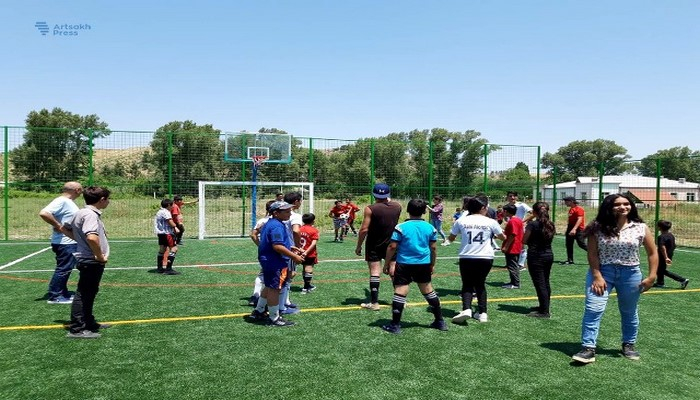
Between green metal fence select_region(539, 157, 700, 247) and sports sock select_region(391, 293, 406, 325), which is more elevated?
green metal fence select_region(539, 157, 700, 247)

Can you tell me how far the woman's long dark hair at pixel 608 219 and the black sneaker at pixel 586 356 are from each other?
1.30 meters

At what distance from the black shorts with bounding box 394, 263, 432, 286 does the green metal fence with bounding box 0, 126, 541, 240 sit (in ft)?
53.4

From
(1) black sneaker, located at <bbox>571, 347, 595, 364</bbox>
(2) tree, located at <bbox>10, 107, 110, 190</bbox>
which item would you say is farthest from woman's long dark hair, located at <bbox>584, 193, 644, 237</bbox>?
(2) tree, located at <bbox>10, 107, 110, 190</bbox>

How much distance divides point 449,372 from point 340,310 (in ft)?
9.79

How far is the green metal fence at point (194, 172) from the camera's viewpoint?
19891mm

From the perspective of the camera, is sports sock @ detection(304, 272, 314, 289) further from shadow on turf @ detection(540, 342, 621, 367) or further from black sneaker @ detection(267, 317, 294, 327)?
shadow on turf @ detection(540, 342, 621, 367)

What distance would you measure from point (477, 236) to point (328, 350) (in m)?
2.64

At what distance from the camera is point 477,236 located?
680 centimetres

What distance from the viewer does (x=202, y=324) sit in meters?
6.92

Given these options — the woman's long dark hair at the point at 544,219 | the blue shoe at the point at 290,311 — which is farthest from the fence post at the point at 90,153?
the woman's long dark hair at the point at 544,219

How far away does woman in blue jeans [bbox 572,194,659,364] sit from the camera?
5.20 meters

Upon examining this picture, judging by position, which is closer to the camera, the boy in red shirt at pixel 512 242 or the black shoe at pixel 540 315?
the black shoe at pixel 540 315

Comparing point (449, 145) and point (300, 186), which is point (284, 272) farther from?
point (449, 145)

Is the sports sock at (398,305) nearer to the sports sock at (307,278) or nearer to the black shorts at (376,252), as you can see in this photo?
the black shorts at (376,252)
